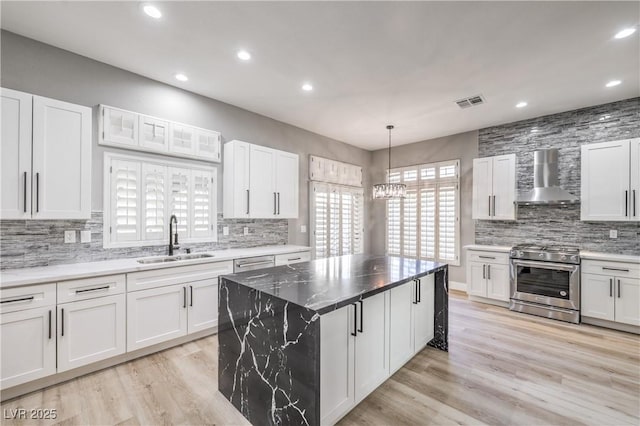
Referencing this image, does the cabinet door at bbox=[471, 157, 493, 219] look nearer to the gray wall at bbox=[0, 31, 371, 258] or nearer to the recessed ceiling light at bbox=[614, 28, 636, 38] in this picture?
the recessed ceiling light at bbox=[614, 28, 636, 38]

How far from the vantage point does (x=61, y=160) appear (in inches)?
100

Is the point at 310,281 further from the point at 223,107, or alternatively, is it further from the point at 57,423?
the point at 223,107

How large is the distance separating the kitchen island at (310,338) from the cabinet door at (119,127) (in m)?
2.03

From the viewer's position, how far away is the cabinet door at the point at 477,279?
455cm

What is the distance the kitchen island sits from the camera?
163cm

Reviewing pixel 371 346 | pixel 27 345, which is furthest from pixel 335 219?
pixel 27 345

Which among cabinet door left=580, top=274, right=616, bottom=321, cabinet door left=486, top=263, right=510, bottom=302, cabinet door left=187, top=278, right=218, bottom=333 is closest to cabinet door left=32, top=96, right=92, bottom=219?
cabinet door left=187, top=278, right=218, bottom=333

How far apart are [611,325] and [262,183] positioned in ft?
15.9

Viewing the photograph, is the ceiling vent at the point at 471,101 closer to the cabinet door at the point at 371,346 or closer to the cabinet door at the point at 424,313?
the cabinet door at the point at 424,313

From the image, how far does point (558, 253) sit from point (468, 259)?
46.5 inches

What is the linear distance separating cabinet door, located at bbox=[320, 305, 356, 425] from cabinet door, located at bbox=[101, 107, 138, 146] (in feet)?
9.38

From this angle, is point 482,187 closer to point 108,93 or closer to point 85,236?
point 108,93

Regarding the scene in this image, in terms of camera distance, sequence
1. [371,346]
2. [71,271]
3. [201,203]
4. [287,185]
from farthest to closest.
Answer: [287,185] → [201,203] → [71,271] → [371,346]

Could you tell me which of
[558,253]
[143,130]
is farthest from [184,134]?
[558,253]
